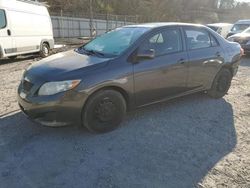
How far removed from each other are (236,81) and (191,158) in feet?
15.8


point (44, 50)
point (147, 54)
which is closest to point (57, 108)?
point (147, 54)

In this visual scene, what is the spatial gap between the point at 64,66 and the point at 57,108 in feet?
2.20

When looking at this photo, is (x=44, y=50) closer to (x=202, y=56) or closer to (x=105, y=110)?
(x=202, y=56)

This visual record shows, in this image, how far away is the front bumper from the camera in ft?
12.1

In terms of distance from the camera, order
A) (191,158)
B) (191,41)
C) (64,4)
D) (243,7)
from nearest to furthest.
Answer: (191,158) → (191,41) → (64,4) → (243,7)

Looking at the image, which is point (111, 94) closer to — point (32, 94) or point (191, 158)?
point (32, 94)

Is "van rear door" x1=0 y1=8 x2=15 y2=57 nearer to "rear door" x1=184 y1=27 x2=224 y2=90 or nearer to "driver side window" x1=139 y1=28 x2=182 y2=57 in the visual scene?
"driver side window" x1=139 y1=28 x2=182 y2=57

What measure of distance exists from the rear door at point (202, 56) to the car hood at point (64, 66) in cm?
179

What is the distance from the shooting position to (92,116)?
13.1 ft

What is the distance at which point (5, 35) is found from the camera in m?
10.1

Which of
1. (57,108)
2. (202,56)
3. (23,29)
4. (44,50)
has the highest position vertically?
(202,56)

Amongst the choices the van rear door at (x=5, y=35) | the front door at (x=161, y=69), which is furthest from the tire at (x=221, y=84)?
the van rear door at (x=5, y=35)

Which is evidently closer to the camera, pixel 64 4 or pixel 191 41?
pixel 191 41

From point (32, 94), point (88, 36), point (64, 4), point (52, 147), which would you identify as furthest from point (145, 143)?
point (64, 4)
